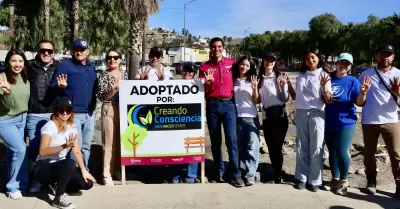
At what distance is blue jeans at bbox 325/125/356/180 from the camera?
17.3ft

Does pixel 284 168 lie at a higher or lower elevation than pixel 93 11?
lower

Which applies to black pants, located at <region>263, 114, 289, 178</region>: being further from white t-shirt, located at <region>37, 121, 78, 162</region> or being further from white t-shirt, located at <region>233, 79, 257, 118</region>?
white t-shirt, located at <region>37, 121, 78, 162</region>

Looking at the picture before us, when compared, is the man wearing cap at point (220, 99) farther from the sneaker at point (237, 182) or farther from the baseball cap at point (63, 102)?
the baseball cap at point (63, 102)

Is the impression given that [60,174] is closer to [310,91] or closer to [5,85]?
[5,85]

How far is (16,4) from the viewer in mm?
25891

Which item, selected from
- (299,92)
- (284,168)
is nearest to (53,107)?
(299,92)

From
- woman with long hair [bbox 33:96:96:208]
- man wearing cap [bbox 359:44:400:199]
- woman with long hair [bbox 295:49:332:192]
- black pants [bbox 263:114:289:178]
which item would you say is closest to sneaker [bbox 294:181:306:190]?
woman with long hair [bbox 295:49:332:192]

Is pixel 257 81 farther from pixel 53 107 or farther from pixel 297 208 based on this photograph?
pixel 53 107

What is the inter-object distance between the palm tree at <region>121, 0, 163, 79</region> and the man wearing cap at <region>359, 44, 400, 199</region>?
10.2m

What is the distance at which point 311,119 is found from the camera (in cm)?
537

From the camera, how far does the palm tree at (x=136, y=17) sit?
48.5ft

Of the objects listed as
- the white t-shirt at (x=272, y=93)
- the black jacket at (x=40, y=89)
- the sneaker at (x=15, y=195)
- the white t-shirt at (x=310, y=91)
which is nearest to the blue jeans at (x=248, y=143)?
the white t-shirt at (x=272, y=93)

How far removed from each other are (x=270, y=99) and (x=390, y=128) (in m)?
1.57

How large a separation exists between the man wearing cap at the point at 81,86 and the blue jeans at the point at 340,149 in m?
3.22
